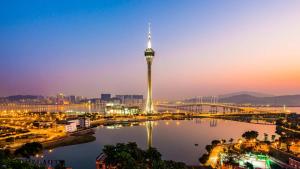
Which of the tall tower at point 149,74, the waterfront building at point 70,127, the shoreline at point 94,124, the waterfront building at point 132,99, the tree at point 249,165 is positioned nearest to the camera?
the tree at point 249,165

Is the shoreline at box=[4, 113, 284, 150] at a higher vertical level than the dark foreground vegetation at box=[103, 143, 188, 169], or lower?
lower

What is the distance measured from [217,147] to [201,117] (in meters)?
34.6

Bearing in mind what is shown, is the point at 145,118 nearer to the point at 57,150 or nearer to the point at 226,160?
the point at 57,150

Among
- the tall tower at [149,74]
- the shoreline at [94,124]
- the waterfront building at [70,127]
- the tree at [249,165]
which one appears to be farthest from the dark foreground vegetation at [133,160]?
the tall tower at [149,74]

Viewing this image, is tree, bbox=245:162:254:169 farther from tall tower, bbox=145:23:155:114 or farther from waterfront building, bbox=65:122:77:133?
tall tower, bbox=145:23:155:114

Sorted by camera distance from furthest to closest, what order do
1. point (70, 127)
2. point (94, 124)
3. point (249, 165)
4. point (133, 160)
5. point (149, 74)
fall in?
point (149, 74) → point (94, 124) → point (70, 127) → point (249, 165) → point (133, 160)

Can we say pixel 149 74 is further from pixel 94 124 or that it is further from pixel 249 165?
pixel 249 165

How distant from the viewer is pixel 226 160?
14695 millimetres

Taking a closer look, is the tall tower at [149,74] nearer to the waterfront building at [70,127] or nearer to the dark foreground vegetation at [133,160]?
the waterfront building at [70,127]

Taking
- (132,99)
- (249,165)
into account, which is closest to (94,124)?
(249,165)

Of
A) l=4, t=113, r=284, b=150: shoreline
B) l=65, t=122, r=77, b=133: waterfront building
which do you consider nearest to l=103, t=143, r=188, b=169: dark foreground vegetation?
l=4, t=113, r=284, b=150: shoreline

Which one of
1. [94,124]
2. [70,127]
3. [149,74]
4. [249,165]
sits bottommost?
[94,124]

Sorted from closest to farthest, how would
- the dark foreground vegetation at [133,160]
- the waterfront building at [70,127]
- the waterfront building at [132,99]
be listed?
the dark foreground vegetation at [133,160]
the waterfront building at [70,127]
the waterfront building at [132,99]

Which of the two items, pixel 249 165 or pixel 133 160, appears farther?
pixel 249 165
